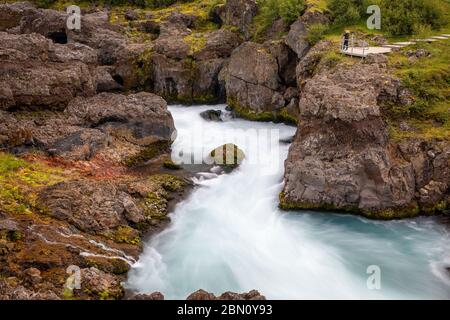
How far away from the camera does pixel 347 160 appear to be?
77.9ft

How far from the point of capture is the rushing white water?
1894 cm

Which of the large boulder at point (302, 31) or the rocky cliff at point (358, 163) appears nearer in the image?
the rocky cliff at point (358, 163)

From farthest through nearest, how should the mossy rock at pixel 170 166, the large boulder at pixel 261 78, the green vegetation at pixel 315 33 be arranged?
the large boulder at pixel 261 78 → the green vegetation at pixel 315 33 → the mossy rock at pixel 170 166

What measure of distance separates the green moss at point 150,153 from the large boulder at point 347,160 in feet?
28.6

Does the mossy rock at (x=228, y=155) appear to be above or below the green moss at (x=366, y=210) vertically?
above

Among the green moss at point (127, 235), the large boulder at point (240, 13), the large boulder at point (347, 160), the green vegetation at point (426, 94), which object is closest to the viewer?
the green moss at point (127, 235)

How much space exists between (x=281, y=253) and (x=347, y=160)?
605 cm

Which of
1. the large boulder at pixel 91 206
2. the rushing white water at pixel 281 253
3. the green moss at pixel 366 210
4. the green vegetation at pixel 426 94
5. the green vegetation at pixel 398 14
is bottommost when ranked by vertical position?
the rushing white water at pixel 281 253

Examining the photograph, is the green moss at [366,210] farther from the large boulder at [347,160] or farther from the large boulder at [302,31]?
the large boulder at [302,31]

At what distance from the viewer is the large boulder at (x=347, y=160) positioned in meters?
23.2

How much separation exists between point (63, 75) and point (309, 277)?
2090 cm

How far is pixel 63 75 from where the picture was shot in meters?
31.1

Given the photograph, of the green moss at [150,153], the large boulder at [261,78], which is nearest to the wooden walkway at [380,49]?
the large boulder at [261,78]
